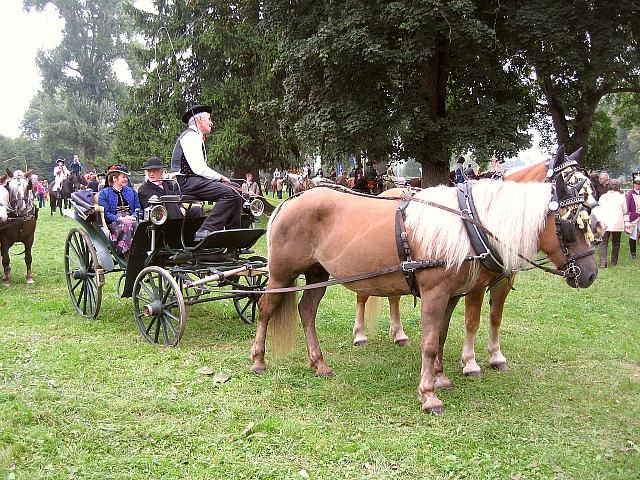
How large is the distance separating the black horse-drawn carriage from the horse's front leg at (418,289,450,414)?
196cm

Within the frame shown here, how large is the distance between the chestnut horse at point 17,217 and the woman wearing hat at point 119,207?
2.56 m

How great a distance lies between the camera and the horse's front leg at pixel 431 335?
468 centimetres

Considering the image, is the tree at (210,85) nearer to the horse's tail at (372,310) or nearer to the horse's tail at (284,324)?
the horse's tail at (372,310)

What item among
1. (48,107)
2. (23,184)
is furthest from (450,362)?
(48,107)

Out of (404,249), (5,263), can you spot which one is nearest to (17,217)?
(5,263)

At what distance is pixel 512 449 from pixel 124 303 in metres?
6.24

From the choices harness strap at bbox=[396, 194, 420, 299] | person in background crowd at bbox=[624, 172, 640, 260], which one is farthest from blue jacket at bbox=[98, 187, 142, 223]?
person in background crowd at bbox=[624, 172, 640, 260]

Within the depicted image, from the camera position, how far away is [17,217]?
9.49m

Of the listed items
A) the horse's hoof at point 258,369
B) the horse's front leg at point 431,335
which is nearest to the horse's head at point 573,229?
the horse's front leg at point 431,335

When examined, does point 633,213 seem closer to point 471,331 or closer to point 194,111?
point 471,331

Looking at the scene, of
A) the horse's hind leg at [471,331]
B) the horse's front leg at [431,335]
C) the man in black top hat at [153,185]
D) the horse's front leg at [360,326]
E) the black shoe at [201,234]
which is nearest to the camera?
the horse's front leg at [431,335]

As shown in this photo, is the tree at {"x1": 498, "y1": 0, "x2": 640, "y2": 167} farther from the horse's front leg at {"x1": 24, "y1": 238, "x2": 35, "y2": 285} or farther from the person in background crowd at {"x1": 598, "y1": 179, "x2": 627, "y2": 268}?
the horse's front leg at {"x1": 24, "y1": 238, "x2": 35, "y2": 285}

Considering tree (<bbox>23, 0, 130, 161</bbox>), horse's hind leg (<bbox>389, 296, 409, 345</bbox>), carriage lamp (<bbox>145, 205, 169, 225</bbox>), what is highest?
tree (<bbox>23, 0, 130, 161</bbox>)

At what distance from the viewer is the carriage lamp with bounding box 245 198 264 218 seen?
6.86 m
